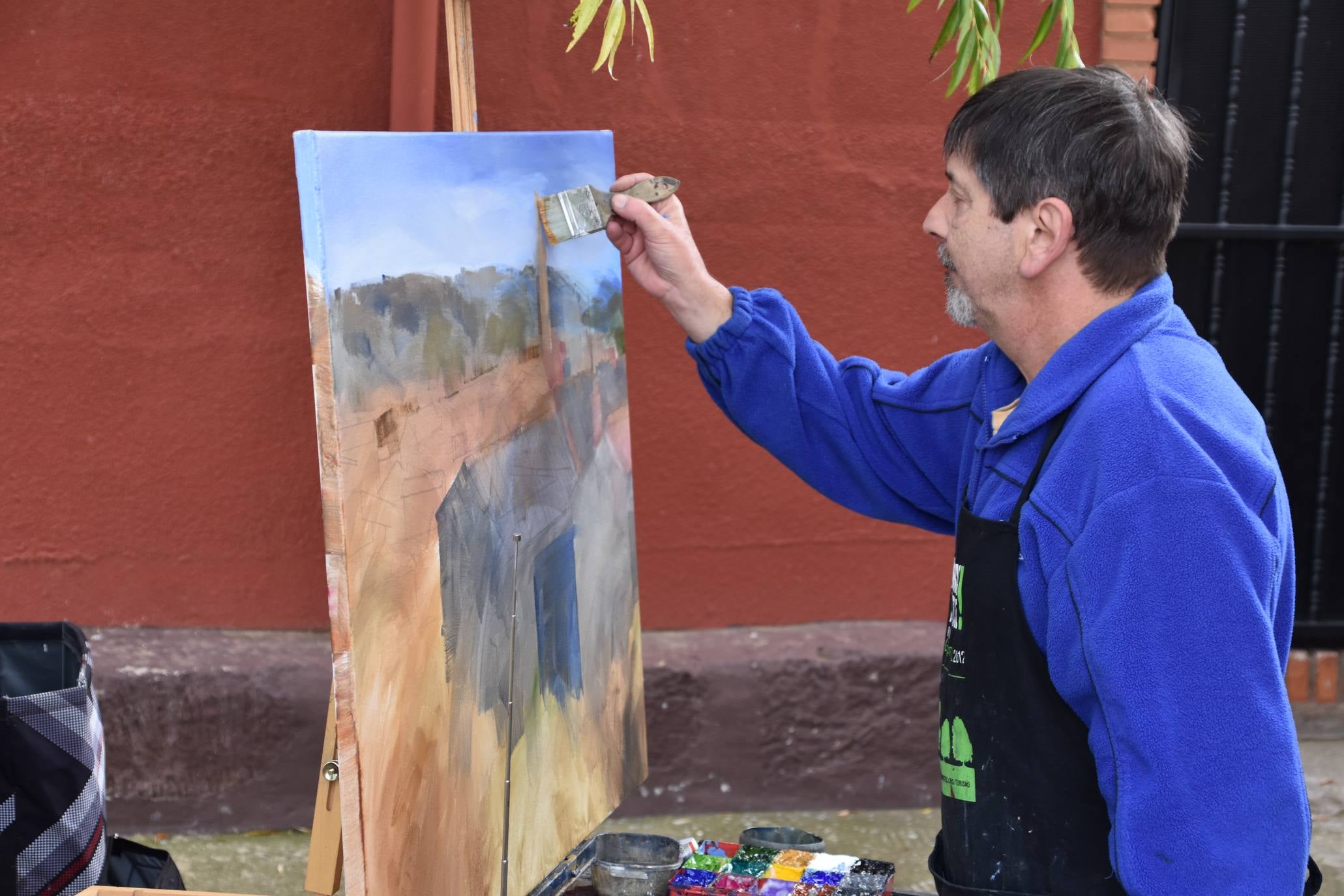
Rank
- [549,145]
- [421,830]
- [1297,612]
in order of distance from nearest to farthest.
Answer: [421,830] < [549,145] < [1297,612]

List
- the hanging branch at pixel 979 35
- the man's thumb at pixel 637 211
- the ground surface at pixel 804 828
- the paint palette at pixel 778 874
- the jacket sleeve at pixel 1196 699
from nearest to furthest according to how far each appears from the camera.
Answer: the jacket sleeve at pixel 1196 699 < the man's thumb at pixel 637 211 < the paint palette at pixel 778 874 < the hanging branch at pixel 979 35 < the ground surface at pixel 804 828

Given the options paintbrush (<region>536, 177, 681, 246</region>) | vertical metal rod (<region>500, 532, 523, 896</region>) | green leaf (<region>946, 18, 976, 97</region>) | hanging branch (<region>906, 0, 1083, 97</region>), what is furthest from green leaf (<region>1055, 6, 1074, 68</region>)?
vertical metal rod (<region>500, 532, 523, 896</region>)

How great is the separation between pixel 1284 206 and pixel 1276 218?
0.13 feet

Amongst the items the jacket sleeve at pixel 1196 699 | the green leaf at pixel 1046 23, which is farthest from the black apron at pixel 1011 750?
the green leaf at pixel 1046 23

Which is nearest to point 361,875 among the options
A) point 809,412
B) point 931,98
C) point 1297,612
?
point 809,412

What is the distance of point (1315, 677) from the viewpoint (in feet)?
12.3

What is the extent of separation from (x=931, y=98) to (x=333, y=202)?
91.4 inches

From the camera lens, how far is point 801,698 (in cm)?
353

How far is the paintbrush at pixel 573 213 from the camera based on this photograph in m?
1.80

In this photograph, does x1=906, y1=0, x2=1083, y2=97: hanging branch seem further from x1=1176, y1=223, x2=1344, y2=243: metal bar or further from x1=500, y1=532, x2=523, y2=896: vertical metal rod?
x1=1176, y1=223, x2=1344, y2=243: metal bar

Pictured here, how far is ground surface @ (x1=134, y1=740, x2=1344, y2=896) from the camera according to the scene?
324 cm

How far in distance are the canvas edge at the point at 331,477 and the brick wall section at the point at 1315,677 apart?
316cm

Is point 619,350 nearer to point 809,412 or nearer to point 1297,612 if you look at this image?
point 809,412

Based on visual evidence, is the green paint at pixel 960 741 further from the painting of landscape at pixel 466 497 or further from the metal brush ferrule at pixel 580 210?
the metal brush ferrule at pixel 580 210
